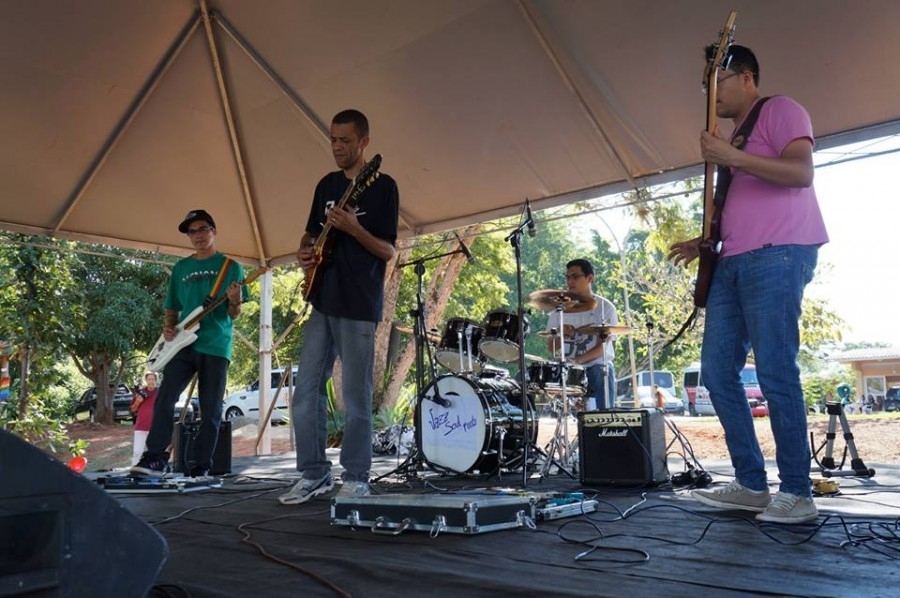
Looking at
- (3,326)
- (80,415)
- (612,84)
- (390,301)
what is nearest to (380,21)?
(612,84)

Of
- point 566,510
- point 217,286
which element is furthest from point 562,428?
point 217,286

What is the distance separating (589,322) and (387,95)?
253cm

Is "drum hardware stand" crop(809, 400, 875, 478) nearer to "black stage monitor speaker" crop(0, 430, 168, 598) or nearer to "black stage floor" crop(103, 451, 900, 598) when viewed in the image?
"black stage floor" crop(103, 451, 900, 598)

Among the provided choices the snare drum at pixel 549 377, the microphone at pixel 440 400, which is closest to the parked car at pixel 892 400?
the snare drum at pixel 549 377

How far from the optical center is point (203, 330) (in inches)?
197

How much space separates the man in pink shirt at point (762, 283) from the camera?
2.75 metres

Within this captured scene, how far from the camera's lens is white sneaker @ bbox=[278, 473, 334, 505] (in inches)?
141

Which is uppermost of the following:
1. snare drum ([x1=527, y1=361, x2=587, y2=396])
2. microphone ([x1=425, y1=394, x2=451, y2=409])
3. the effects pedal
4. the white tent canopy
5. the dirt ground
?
the white tent canopy

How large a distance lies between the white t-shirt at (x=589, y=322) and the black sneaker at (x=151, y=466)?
3.04 m

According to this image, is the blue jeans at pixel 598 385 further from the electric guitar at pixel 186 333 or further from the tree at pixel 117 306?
the tree at pixel 117 306

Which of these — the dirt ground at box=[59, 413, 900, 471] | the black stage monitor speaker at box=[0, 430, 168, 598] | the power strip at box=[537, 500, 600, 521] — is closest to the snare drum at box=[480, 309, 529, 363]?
the dirt ground at box=[59, 413, 900, 471]

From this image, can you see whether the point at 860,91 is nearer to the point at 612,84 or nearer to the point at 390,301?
the point at 612,84

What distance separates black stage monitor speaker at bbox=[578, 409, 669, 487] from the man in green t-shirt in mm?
2559

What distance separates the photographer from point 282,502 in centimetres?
360
